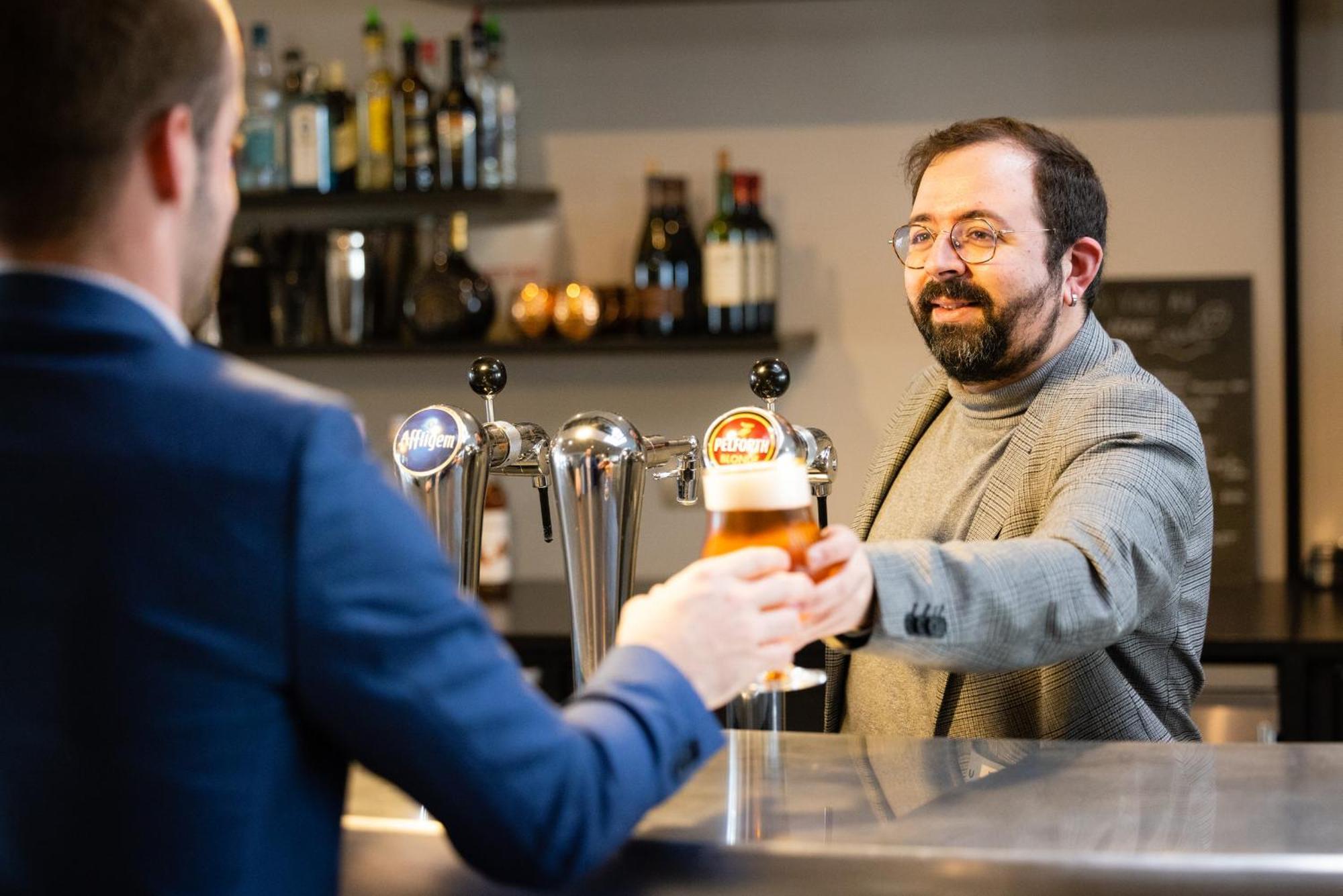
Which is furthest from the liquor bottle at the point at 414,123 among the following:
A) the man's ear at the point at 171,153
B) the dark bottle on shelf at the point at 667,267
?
the man's ear at the point at 171,153

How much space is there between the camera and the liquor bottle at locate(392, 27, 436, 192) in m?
3.25

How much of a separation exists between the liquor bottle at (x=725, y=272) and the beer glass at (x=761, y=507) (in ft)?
7.18

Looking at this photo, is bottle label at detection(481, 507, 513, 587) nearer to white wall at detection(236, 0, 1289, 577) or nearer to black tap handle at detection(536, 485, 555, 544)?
white wall at detection(236, 0, 1289, 577)

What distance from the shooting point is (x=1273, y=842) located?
0.91 meters

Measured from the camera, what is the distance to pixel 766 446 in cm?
114

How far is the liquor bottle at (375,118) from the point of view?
10.8ft

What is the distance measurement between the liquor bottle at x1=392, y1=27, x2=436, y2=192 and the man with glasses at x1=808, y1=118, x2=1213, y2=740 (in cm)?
155

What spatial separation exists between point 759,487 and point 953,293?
78 cm

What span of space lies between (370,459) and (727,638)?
262 mm

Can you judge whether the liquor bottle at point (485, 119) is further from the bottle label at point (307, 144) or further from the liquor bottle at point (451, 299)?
the bottle label at point (307, 144)

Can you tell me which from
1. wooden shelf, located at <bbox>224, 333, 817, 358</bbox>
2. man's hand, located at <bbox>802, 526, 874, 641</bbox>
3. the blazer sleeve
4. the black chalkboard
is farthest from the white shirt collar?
the black chalkboard

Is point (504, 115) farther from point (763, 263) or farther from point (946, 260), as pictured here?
point (946, 260)

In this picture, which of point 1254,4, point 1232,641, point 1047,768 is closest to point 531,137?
point 1254,4

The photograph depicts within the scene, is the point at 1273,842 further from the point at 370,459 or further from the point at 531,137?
the point at 531,137
